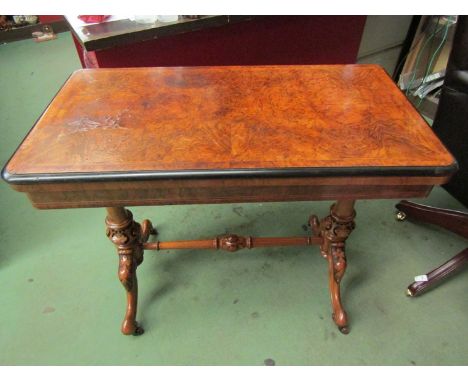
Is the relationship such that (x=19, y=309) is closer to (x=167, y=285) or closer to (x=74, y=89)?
(x=167, y=285)

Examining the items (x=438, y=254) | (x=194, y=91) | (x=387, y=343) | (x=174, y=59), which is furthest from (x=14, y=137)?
(x=438, y=254)

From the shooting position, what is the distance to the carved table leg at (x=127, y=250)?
110 centimetres

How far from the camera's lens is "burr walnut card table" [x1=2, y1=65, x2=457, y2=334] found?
77 centimetres

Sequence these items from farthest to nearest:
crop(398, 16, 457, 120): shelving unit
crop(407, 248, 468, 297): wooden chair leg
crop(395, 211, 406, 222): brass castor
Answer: crop(398, 16, 457, 120): shelving unit
crop(395, 211, 406, 222): brass castor
crop(407, 248, 468, 297): wooden chair leg

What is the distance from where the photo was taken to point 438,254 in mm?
1499

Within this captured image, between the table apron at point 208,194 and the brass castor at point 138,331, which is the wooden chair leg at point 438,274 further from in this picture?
the brass castor at point 138,331

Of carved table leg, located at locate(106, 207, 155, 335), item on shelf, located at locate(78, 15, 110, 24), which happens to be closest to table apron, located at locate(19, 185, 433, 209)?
carved table leg, located at locate(106, 207, 155, 335)

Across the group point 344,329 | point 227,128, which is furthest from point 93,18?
point 344,329

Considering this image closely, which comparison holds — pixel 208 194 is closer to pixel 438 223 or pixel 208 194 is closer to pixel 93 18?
pixel 93 18

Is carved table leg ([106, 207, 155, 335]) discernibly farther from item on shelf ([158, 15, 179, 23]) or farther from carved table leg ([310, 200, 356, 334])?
item on shelf ([158, 15, 179, 23])

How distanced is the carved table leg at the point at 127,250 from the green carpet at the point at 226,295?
0.08m

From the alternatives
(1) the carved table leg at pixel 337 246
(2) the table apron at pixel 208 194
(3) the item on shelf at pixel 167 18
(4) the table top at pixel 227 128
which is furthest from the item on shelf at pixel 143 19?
(1) the carved table leg at pixel 337 246

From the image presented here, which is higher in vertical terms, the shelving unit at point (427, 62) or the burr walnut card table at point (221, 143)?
the burr walnut card table at point (221, 143)

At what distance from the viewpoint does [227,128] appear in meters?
0.89
